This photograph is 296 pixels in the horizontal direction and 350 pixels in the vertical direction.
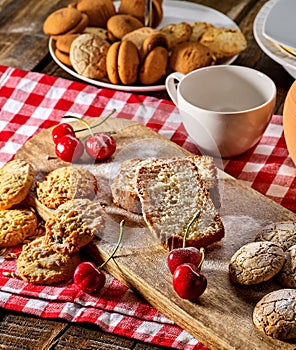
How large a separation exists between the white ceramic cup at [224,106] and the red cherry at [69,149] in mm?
222

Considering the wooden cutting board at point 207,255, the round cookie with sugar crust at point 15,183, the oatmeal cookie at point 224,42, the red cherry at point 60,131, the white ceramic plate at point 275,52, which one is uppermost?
the round cookie with sugar crust at point 15,183

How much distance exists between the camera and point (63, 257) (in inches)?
46.4

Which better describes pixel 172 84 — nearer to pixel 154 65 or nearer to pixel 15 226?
pixel 154 65

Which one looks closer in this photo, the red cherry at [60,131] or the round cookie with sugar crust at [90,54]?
the red cherry at [60,131]

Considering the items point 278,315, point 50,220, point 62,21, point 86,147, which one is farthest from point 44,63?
point 278,315

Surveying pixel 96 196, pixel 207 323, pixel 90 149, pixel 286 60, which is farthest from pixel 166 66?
pixel 207 323

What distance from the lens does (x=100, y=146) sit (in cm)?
138

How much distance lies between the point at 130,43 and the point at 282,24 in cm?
34

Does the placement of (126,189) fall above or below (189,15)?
above

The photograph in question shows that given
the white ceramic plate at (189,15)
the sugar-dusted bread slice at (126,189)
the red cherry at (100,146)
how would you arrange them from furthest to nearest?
the white ceramic plate at (189,15) < the red cherry at (100,146) < the sugar-dusted bread slice at (126,189)

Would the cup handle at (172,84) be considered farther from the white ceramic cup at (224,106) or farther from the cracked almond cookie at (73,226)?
the cracked almond cookie at (73,226)

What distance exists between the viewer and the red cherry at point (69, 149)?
1381 mm

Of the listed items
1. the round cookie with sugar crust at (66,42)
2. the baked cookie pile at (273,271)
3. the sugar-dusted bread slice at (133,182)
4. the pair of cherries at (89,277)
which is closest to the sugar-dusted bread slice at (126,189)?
the sugar-dusted bread slice at (133,182)

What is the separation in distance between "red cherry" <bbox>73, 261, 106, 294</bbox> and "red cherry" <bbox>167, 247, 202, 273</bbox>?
4.6 inches
